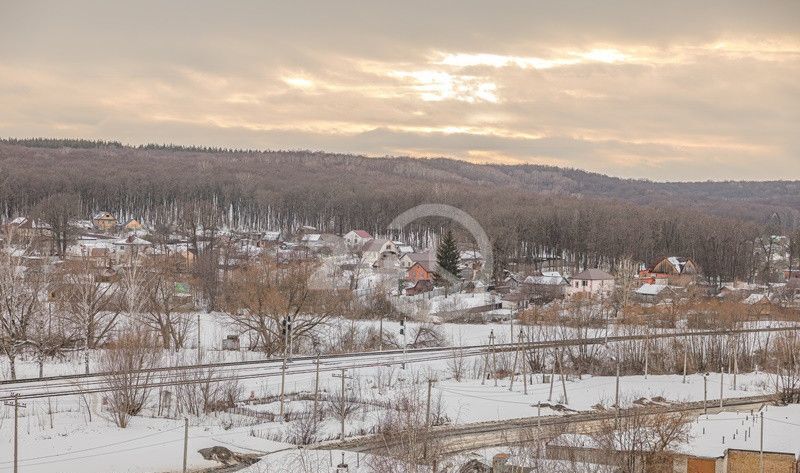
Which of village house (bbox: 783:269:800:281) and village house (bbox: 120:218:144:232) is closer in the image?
village house (bbox: 783:269:800:281)

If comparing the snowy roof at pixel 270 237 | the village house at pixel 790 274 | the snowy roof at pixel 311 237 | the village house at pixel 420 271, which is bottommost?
the village house at pixel 790 274

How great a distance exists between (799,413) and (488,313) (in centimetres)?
2360

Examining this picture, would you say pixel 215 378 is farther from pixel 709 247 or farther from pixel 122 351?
pixel 709 247

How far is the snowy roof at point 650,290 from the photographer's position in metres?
57.5

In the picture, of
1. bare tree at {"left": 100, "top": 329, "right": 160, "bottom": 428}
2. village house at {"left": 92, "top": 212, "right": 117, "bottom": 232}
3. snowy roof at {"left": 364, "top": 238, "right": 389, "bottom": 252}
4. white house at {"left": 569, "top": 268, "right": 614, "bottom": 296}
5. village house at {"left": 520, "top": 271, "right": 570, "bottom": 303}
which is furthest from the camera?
village house at {"left": 92, "top": 212, "right": 117, "bottom": 232}

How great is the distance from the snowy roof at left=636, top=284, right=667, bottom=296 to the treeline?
36.8 feet

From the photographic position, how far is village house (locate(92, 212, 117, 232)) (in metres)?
95.4

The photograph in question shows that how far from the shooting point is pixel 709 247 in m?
77.4

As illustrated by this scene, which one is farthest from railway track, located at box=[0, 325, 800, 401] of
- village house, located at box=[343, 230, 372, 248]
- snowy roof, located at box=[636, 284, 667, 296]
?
village house, located at box=[343, 230, 372, 248]

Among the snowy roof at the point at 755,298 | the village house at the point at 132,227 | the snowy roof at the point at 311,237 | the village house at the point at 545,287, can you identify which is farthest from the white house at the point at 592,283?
the village house at the point at 132,227

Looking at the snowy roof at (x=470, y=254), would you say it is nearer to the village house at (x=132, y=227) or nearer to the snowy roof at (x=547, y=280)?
the snowy roof at (x=547, y=280)

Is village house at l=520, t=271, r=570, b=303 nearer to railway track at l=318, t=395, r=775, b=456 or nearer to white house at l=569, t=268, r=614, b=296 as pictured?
white house at l=569, t=268, r=614, b=296

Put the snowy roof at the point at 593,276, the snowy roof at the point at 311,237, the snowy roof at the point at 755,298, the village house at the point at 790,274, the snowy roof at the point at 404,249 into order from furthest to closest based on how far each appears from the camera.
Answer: the snowy roof at the point at 311,237, the snowy roof at the point at 404,249, the village house at the point at 790,274, the snowy roof at the point at 593,276, the snowy roof at the point at 755,298

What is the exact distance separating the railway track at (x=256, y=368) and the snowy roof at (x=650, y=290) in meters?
15.7
